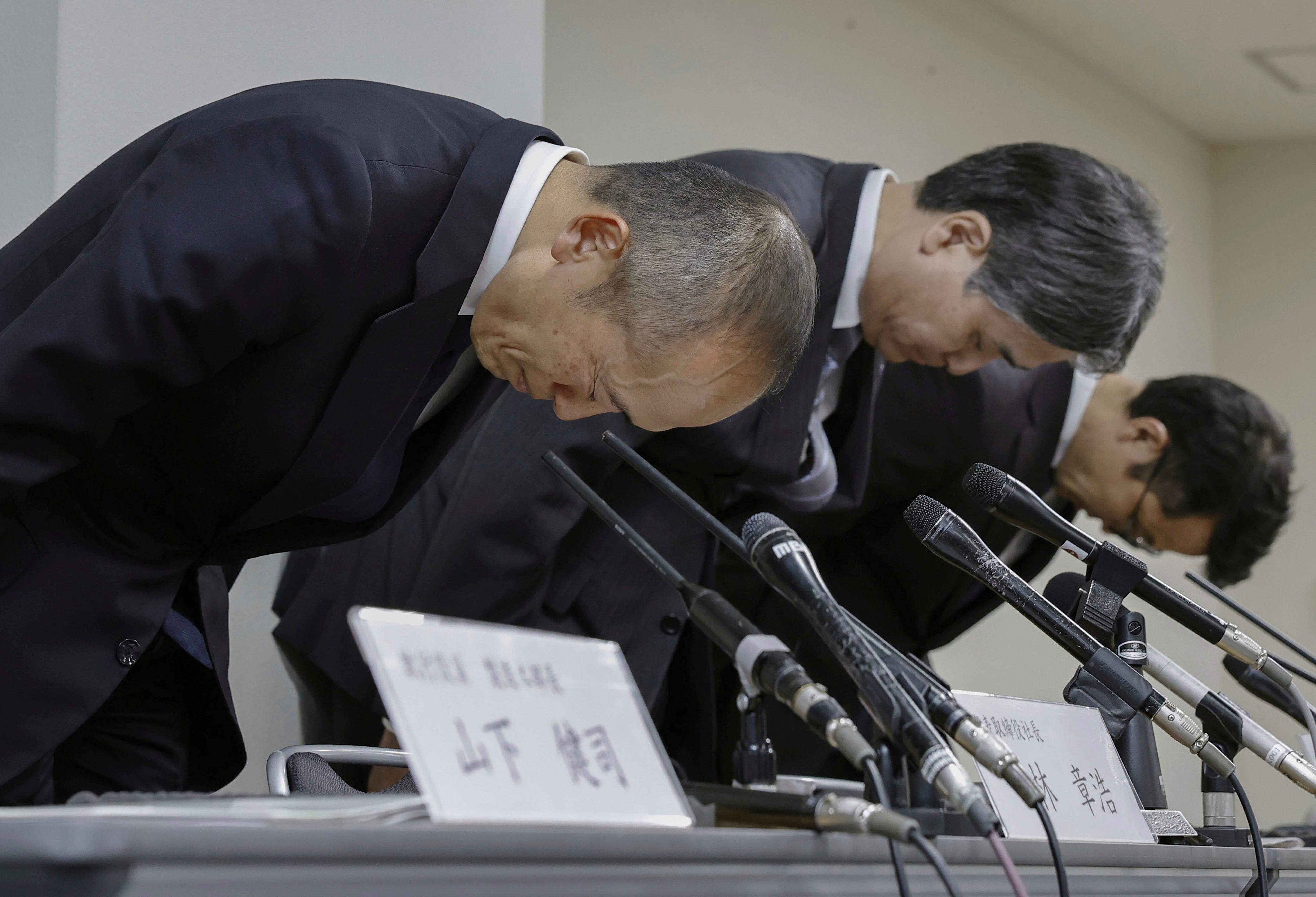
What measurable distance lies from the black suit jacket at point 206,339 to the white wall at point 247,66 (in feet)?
1.82

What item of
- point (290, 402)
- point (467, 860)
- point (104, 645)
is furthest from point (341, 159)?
point (467, 860)

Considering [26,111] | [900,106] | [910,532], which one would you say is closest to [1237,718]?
[910,532]

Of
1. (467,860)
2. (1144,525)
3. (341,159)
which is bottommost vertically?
(1144,525)

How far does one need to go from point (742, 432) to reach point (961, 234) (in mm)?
470

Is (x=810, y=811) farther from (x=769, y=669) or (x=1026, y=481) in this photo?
(x=1026, y=481)

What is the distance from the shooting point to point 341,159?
118 cm

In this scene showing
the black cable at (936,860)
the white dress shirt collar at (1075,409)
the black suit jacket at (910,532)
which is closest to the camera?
the black cable at (936,860)

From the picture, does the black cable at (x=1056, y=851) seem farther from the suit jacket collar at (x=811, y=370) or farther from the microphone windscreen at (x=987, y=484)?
the suit jacket collar at (x=811, y=370)

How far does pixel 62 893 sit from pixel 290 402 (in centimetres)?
80

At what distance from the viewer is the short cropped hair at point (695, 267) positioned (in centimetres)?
130

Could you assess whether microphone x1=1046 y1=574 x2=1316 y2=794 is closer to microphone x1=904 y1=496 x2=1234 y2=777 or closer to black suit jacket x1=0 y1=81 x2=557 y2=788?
microphone x1=904 y1=496 x2=1234 y2=777

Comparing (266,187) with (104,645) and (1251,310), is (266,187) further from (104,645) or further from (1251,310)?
(1251,310)

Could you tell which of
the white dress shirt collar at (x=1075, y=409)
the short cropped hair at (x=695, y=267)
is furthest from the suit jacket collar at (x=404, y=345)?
the white dress shirt collar at (x=1075, y=409)

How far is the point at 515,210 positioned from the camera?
135 centimetres
